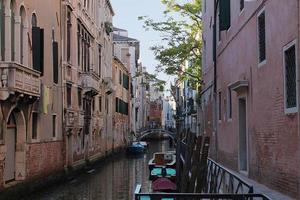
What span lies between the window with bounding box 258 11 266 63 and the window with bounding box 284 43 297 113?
2.10 metres

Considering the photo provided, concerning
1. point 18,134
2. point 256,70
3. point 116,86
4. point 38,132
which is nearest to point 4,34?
point 18,134

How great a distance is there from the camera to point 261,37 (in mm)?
12344

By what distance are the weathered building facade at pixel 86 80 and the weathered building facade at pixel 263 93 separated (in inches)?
432

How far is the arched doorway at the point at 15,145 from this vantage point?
60.3 ft

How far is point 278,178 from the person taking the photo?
34.2 ft

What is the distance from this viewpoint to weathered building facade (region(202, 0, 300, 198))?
9477mm

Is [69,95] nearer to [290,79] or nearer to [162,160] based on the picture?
[162,160]

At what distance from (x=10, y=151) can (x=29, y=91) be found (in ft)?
7.05

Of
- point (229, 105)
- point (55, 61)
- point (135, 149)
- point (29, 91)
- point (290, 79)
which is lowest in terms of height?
point (135, 149)

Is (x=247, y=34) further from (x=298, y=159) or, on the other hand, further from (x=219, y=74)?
(x=219, y=74)

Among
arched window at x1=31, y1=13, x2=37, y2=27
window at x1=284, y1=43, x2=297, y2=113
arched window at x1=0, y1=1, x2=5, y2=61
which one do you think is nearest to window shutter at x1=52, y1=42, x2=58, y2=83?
arched window at x1=31, y1=13, x2=37, y2=27

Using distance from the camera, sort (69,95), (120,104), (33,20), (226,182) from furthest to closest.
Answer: (120,104)
(69,95)
(33,20)
(226,182)

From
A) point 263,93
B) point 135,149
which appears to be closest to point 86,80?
point 135,149

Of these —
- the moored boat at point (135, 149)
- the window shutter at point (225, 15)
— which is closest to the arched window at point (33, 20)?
the window shutter at point (225, 15)
